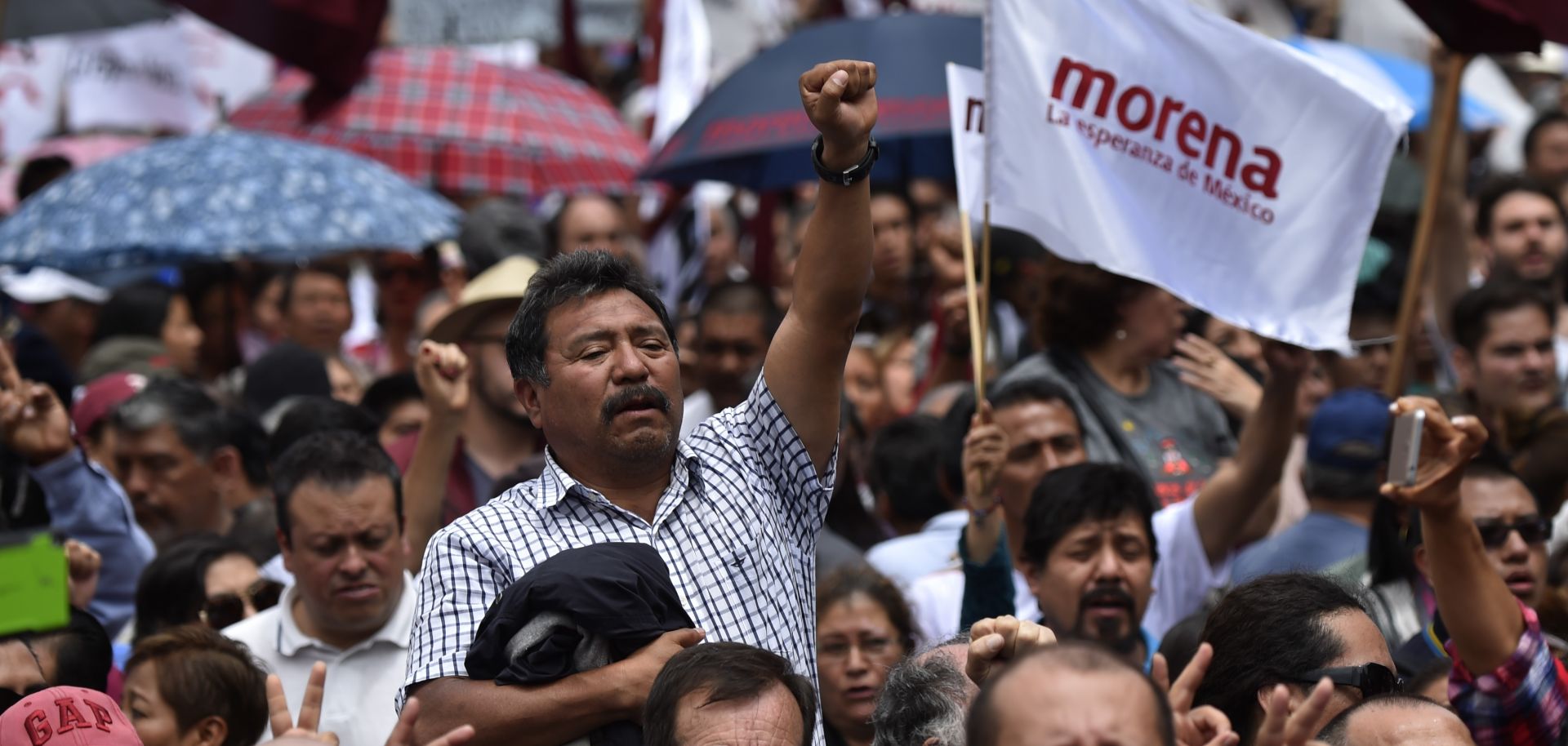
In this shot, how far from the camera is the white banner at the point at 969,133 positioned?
18.1 ft

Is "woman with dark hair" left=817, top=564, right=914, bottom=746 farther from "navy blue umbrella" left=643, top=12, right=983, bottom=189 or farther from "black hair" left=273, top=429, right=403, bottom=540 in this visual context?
"navy blue umbrella" left=643, top=12, right=983, bottom=189

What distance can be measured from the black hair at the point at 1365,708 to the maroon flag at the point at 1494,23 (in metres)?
3.09

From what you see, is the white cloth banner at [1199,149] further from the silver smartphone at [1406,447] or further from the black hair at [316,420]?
the black hair at [316,420]

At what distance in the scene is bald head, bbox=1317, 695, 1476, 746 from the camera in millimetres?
3420

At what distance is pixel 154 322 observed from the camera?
8.58 m

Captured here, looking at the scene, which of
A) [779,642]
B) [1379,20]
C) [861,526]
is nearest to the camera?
[779,642]

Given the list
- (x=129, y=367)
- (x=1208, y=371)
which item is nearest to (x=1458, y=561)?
(x=1208, y=371)

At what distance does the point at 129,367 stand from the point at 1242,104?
4492mm

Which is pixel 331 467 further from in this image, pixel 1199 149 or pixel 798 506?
pixel 1199 149

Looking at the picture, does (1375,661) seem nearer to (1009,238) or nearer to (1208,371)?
(1208,371)

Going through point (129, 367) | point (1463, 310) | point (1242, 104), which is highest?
point (1242, 104)

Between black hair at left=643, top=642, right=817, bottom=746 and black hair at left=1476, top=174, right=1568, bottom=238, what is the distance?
237 inches

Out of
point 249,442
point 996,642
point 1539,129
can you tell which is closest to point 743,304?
point 249,442

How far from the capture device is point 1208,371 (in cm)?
618
